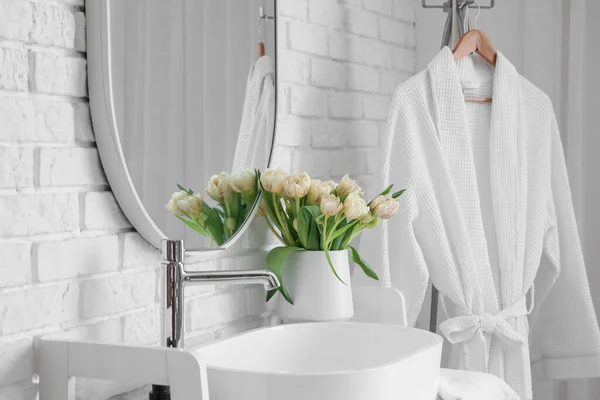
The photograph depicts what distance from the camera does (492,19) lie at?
2492 millimetres

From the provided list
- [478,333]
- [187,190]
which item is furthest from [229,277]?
[478,333]

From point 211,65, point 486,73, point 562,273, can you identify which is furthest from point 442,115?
point 211,65

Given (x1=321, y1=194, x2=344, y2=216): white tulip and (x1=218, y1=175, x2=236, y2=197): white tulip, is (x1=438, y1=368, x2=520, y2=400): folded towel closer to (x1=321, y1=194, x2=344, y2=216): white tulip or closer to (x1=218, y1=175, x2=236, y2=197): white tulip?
(x1=321, y1=194, x2=344, y2=216): white tulip

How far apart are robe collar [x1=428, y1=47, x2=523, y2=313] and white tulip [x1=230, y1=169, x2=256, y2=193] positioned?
57cm

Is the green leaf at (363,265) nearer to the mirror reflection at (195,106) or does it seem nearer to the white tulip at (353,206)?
the white tulip at (353,206)

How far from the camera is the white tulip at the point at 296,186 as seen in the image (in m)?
1.62

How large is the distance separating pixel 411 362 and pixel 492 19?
155 centimetres

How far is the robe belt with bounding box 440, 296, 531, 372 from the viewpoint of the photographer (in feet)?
6.57

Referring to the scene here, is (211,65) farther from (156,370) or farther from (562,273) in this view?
(562,273)

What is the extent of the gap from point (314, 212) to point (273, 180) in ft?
0.36

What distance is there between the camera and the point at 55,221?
50.1 inches

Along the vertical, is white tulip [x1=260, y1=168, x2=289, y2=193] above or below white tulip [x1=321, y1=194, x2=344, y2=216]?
above

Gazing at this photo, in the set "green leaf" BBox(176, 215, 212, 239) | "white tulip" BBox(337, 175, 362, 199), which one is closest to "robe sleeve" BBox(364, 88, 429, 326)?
"white tulip" BBox(337, 175, 362, 199)

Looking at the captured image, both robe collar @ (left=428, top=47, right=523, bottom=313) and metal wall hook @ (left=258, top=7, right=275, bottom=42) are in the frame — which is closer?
metal wall hook @ (left=258, top=7, right=275, bottom=42)
